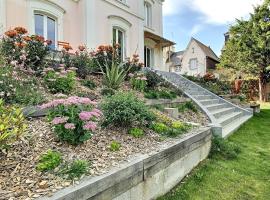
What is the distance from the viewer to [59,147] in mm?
3322

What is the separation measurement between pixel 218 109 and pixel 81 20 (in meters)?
6.89

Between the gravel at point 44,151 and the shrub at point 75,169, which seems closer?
the gravel at point 44,151

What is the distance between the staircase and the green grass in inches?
60.6

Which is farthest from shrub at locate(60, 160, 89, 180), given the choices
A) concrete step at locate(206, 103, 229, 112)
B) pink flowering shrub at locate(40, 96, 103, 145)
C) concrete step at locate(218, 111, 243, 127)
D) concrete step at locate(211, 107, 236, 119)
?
concrete step at locate(206, 103, 229, 112)

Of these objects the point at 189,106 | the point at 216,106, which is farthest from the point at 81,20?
the point at 216,106

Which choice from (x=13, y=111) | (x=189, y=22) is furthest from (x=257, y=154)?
(x=189, y=22)

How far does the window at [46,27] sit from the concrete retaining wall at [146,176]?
7.72 meters

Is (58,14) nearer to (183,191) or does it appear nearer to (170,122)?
(170,122)

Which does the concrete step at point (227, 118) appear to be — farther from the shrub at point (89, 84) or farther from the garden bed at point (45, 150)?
the garden bed at point (45, 150)

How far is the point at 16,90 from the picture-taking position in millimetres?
4648

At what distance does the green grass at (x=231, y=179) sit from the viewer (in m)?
3.82

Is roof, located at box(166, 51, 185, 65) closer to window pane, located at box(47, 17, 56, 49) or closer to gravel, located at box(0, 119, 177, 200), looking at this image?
window pane, located at box(47, 17, 56, 49)

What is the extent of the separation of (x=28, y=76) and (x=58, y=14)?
555 centimetres

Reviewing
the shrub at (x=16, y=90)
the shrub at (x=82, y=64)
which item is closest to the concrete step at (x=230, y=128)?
the shrub at (x=82, y=64)
